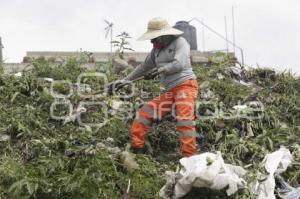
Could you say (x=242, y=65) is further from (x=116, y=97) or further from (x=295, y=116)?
(x=116, y=97)

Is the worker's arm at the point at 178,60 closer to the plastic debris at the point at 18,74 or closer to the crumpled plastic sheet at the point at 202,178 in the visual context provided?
A: the crumpled plastic sheet at the point at 202,178

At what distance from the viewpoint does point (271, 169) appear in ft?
15.7

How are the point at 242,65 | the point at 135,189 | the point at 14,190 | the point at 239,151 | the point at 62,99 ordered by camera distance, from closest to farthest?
the point at 14,190 → the point at 135,189 → the point at 239,151 → the point at 62,99 → the point at 242,65

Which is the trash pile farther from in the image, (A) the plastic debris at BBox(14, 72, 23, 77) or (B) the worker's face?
(B) the worker's face

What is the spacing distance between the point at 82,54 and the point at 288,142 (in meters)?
3.17

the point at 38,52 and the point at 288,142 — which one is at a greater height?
the point at 38,52

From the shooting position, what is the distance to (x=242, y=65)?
796 cm

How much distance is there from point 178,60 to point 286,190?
144 centimetres

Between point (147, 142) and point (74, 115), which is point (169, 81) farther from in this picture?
point (74, 115)

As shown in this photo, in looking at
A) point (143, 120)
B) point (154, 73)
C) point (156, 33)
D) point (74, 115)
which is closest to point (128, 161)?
point (143, 120)

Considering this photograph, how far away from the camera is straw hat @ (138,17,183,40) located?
5245 mm

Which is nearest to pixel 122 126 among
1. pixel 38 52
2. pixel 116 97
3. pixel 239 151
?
pixel 116 97

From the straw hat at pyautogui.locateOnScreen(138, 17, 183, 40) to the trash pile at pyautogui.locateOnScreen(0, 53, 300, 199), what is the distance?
99 centimetres

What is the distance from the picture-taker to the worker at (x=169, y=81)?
5137 millimetres
